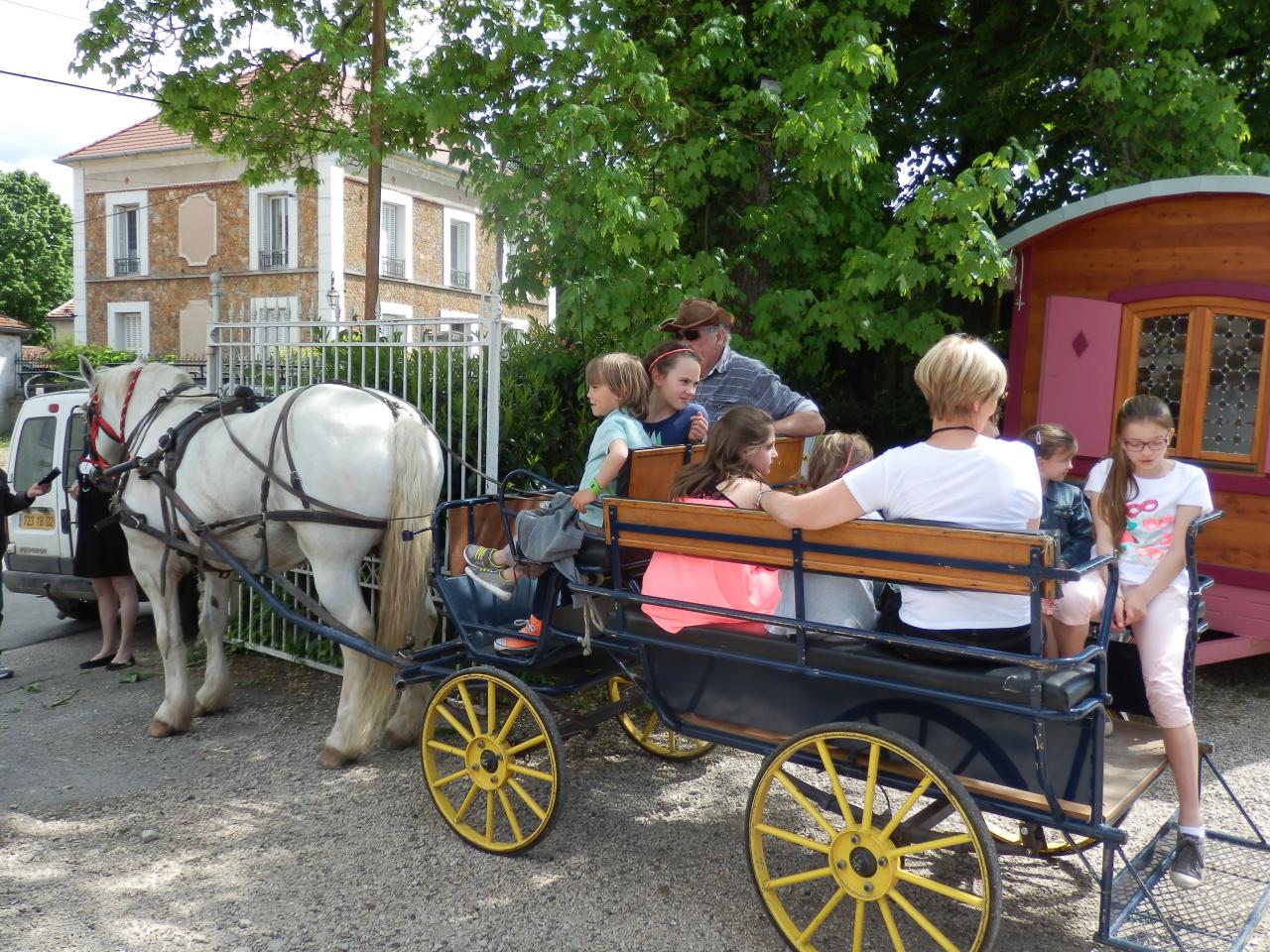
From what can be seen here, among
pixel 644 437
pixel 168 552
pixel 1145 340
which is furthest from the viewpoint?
pixel 1145 340

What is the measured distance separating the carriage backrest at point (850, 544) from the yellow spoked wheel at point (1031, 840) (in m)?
0.85

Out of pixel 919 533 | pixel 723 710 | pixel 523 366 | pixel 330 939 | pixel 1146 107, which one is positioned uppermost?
pixel 1146 107

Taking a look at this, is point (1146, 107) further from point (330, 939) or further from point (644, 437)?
point (330, 939)

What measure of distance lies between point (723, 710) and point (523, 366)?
3.59 meters

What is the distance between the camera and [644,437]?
3904mm

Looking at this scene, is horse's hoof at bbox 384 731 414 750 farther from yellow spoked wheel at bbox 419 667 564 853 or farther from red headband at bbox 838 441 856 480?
red headband at bbox 838 441 856 480

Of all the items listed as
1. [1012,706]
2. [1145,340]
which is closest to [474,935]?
[1012,706]

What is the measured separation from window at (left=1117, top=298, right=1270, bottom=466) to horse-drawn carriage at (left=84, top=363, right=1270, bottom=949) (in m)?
3.27

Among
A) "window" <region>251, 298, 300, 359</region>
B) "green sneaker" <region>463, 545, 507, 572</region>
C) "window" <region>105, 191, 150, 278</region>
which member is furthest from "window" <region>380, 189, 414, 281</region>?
"green sneaker" <region>463, 545, 507, 572</region>

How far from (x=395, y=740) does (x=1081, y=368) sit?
5.29 metres

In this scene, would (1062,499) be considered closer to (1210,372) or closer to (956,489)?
(956,489)

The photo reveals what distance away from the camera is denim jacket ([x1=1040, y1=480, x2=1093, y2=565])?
3844 millimetres

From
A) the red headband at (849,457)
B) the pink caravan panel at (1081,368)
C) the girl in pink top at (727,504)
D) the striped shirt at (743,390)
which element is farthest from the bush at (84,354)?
the red headband at (849,457)

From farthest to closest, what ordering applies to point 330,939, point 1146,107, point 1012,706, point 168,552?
point 1146,107 → point 168,552 → point 330,939 → point 1012,706
